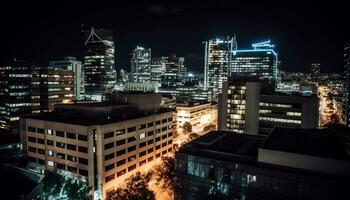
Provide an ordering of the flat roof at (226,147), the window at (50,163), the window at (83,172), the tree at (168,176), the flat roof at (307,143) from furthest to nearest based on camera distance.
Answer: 1. the window at (50,163)
2. the window at (83,172)
3. the tree at (168,176)
4. the flat roof at (226,147)
5. the flat roof at (307,143)

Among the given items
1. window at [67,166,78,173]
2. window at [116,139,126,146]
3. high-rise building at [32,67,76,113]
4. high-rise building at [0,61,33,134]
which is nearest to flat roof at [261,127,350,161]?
window at [116,139,126,146]

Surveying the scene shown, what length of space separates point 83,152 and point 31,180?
12.4 metres

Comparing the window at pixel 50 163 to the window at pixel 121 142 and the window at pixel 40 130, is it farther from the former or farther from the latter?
the window at pixel 121 142

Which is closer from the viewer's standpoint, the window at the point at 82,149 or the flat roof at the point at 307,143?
the flat roof at the point at 307,143

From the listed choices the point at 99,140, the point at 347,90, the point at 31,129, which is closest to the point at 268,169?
the point at 99,140

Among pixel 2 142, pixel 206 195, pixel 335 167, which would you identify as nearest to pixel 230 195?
pixel 206 195

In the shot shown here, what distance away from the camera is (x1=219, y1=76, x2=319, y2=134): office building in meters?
80.8

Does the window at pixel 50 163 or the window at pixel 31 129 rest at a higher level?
the window at pixel 31 129

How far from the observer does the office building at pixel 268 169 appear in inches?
1204

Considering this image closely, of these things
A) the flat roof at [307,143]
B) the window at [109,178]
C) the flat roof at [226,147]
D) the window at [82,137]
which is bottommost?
the window at [109,178]

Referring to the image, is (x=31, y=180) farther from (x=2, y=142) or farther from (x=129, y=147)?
(x=2, y=142)

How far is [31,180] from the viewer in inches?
1715

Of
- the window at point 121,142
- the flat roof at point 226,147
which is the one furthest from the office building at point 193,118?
the flat roof at point 226,147

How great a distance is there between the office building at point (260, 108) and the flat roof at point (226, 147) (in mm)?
40949
